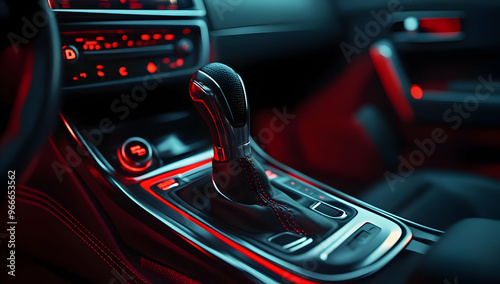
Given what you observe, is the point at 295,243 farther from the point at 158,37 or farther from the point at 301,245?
the point at 158,37

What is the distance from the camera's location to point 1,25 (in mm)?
559

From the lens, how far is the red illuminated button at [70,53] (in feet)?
3.11

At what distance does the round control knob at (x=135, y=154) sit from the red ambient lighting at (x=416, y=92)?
1.08 m

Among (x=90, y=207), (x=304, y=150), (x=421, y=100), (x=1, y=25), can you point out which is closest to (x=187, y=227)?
(x=90, y=207)

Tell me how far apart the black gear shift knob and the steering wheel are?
0.33 meters

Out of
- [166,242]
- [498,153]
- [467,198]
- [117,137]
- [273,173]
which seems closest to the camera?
[166,242]

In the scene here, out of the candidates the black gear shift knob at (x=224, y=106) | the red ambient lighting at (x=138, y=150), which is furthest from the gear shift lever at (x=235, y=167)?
the red ambient lighting at (x=138, y=150)

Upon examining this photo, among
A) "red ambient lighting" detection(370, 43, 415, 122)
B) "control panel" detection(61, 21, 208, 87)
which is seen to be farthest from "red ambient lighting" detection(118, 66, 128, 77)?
"red ambient lighting" detection(370, 43, 415, 122)

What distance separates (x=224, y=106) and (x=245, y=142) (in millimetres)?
105

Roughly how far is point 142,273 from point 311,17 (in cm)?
115

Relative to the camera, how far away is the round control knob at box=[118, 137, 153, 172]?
3.50 feet

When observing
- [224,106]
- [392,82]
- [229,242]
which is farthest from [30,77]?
[392,82]

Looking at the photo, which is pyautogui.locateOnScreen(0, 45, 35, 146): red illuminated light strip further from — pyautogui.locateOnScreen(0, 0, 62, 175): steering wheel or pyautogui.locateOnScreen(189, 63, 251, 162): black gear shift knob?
pyautogui.locateOnScreen(189, 63, 251, 162): black gear shift knob

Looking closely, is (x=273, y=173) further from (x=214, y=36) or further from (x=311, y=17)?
(x=311, y=17)
